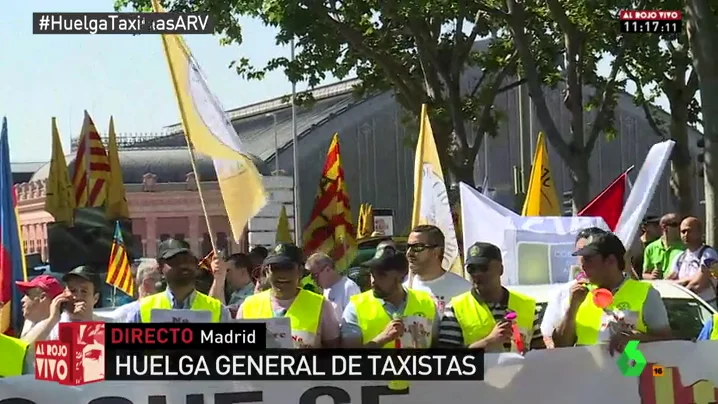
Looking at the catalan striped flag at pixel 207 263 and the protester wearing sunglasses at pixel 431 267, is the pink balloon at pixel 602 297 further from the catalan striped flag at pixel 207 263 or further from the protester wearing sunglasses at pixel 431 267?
the catalan striped flag at pixel 207 263

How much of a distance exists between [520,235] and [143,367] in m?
3.02

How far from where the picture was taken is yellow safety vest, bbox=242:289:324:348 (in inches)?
233

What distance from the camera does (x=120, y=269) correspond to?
10531mm

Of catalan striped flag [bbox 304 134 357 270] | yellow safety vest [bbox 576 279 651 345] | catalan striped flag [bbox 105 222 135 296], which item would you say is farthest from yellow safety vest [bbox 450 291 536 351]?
catalan striped flag [bbox 304 134 357 270]

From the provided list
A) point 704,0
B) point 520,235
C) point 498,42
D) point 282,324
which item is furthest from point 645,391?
point 498,42

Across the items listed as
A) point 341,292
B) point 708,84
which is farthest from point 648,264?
point 341,292

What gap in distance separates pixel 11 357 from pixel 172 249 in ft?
2.99

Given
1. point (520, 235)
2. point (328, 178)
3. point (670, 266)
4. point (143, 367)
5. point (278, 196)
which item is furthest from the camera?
point (278, 196)

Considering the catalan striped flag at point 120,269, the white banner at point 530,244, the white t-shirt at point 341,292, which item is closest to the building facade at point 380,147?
the catalan striped flag at point 120,269

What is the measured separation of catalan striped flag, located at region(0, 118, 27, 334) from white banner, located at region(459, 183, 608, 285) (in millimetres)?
2725

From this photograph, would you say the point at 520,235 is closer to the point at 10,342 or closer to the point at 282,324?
the point at 282,324

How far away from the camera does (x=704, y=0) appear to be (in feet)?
41.7

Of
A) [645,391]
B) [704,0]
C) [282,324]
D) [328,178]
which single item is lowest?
[645,391]
